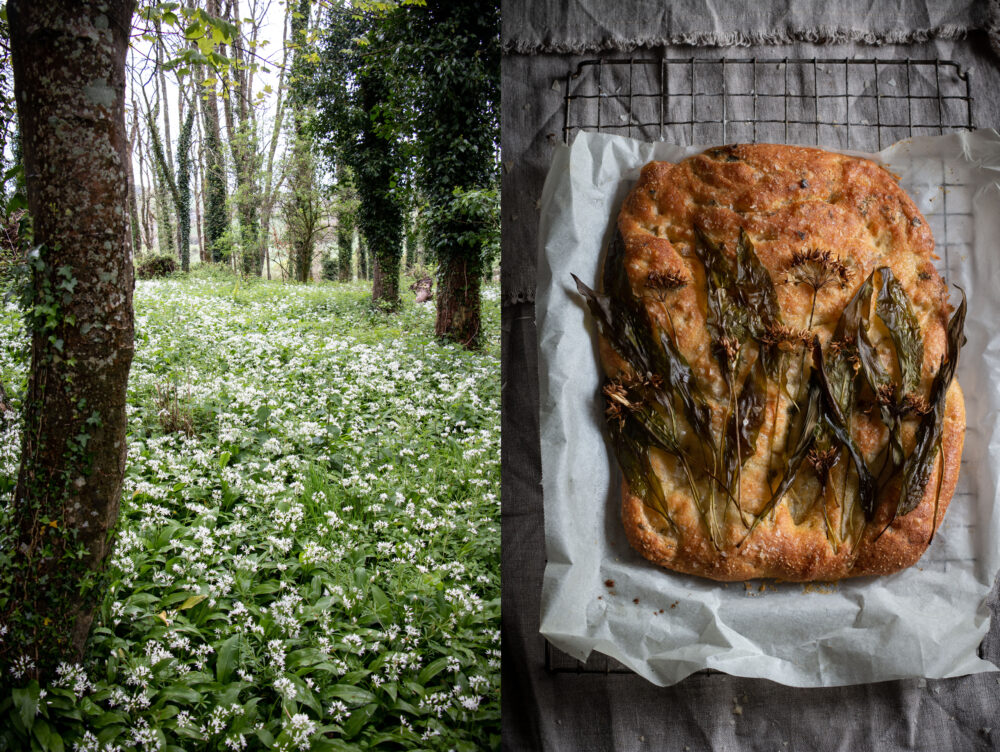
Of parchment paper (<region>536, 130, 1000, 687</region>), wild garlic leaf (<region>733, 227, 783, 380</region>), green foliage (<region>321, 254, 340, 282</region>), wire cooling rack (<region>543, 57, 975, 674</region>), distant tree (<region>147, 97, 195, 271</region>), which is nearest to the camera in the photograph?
parchment paper (<region>536, 130, 1000, 687</region>)

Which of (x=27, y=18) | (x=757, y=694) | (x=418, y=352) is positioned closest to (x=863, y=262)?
(x=757, y=694)

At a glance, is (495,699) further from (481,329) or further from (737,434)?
(481,329)

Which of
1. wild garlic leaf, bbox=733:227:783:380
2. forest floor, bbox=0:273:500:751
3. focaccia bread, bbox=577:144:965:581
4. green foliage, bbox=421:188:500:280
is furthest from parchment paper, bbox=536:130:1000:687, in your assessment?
green foliage, bbox=421:188:500:280

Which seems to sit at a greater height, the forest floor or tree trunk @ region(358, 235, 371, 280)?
tree trunk @ region(358, 235, 371, 280)

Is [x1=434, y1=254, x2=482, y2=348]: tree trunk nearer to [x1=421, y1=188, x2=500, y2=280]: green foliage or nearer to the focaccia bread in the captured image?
[x1=421, y1=188, x2=500, y2=280]: green foliage

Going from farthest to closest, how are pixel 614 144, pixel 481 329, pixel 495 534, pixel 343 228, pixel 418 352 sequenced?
pixel 481 329, pixel 418 352, pixel 343 228, pixel 495 534, pixel 614 144
